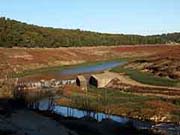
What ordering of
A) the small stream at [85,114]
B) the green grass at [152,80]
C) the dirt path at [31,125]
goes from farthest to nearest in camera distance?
the green grass at [152,80] → the small stream at [85,114] → the dirt path at [31,125]

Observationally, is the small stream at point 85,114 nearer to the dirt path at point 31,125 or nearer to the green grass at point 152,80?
the dirt path at point 31,125

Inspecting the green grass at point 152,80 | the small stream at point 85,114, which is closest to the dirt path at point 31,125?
the small stream at point 85,114

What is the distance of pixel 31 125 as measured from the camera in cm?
3278

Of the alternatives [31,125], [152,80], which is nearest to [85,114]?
[31,125]

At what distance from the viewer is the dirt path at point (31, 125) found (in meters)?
30.1

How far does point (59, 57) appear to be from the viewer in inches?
4641

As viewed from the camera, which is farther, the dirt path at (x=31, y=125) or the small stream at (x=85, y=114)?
the small stream at (x=85, y=114)

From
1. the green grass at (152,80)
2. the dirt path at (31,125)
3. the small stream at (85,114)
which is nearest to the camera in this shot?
the dirt path at (31,125)

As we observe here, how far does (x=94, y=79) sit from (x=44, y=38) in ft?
252

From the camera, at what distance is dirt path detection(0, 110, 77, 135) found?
3011cm

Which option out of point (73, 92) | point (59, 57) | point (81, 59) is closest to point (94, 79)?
point (73, 92)

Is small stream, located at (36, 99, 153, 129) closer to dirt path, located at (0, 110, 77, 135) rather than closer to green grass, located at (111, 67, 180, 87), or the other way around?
dirt path, located at (0, 110, 77, 135)

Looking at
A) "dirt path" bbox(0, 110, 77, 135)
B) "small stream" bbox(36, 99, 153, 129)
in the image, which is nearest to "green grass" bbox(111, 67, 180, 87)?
"small stream" bbox(36, 99, 153, 129)

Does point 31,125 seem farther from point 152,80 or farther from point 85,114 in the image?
point 152,80
